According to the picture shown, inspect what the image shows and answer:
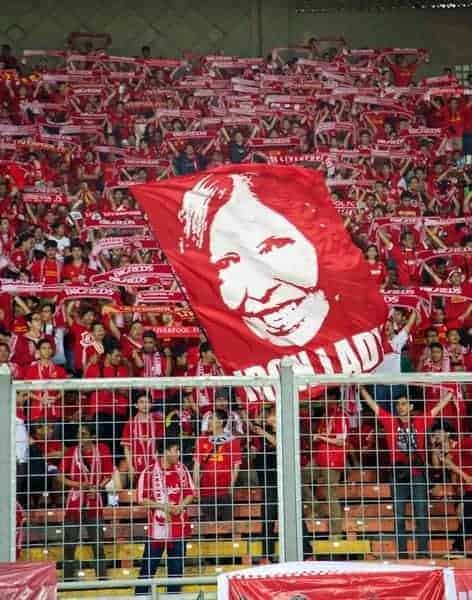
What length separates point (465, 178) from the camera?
18.6 m

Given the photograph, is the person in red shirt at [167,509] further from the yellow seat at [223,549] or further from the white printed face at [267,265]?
the white printed face at [267,265]

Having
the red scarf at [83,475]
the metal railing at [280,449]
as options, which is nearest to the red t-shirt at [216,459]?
the metal railing at [280,449]

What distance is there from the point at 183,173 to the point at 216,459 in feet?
42.3

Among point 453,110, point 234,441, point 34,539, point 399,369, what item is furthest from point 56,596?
point 453,110

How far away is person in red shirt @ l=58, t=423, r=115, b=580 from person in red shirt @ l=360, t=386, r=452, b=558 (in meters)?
1.33

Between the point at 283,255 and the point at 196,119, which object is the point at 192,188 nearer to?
the point at 283,255

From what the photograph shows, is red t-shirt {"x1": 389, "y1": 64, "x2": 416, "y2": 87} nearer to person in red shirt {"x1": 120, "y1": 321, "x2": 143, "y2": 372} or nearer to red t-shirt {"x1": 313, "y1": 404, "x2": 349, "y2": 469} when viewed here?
person in red shirt {"x1": 120, "y1": 321, "x2": 143, "y2": 372}

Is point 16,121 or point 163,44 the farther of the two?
point 163,44

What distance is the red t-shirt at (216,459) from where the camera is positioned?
21.2 ft

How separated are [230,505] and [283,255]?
184 centimetres

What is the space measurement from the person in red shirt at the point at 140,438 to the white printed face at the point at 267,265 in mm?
1028

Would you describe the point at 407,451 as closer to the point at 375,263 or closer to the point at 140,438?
the point at 140,438

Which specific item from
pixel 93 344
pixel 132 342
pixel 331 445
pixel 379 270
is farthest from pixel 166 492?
pixel 379 270

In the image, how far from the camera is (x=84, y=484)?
6.41 meters
